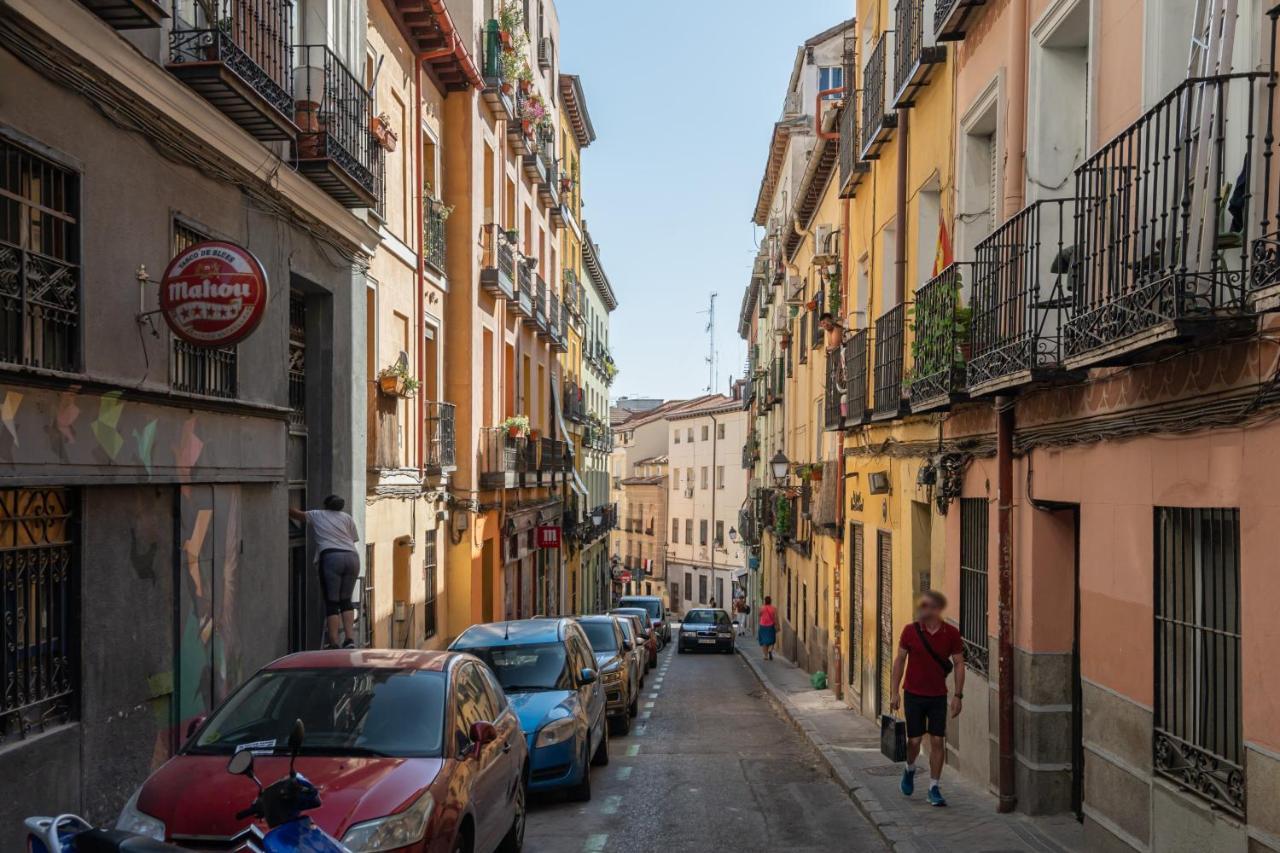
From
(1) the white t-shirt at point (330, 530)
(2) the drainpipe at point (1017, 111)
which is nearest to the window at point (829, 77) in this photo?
(2) the drainpipe at point (1017, 111)

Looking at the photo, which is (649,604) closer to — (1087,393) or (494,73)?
(494,73)

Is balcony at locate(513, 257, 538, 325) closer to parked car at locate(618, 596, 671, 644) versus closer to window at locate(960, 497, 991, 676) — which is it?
parked car at locate(618, 596, 671, 644)

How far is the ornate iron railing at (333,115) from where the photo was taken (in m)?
12.8

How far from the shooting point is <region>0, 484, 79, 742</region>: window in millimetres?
7559

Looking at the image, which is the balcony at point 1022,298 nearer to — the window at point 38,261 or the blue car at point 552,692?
the blue car at point 552,692

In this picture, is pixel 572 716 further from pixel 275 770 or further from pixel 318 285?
pixel 318 285

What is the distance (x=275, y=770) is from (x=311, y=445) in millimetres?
8201

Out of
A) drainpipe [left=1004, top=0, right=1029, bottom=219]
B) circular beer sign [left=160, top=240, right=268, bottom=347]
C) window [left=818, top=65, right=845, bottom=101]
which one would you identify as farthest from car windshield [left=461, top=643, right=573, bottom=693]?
window [left=818, top=65, right=845, bottom=101]

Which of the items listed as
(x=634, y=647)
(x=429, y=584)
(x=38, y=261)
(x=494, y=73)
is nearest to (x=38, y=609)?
(x=38, y=261)

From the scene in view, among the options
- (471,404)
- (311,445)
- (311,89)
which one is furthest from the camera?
(471,404)

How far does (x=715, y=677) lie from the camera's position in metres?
28.9

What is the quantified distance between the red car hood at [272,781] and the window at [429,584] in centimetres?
1273

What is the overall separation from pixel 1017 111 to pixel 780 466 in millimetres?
22325

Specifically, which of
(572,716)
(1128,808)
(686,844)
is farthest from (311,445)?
(1128,808)
